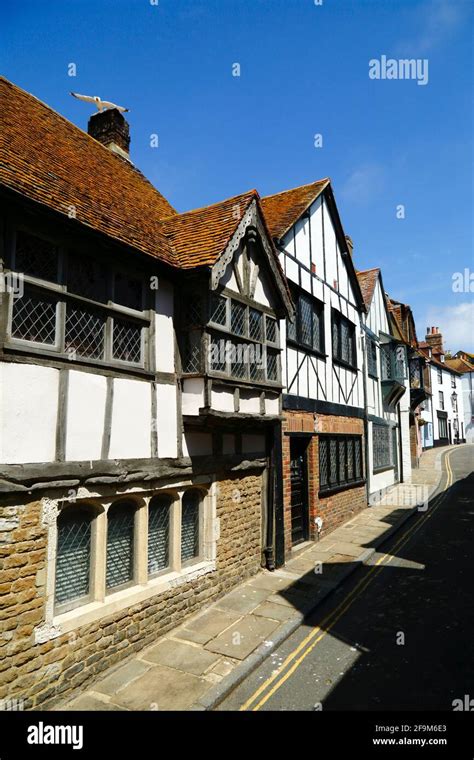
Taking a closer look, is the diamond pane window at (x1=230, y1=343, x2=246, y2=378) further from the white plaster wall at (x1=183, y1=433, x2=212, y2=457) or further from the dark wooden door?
the dark wooden door

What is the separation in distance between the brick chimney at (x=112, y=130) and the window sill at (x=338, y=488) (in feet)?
34.3

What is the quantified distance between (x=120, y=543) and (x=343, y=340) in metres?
10.7

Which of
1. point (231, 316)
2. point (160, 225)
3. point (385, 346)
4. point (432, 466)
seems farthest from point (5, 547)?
point (432, 466)

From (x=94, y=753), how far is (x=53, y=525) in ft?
7.46

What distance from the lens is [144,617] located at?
6.17m

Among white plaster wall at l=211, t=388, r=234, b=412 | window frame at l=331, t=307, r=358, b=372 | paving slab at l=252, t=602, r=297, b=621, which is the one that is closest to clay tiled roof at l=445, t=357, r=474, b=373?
window frame at l=331, t=307, r=358, b=372

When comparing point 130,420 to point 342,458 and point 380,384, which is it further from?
point 380,384

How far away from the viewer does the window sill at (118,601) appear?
4973 millimetres

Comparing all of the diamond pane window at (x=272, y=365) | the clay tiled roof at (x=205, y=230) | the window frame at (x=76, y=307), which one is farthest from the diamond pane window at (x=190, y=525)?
the clay tiled roof at (x=205, y=230)

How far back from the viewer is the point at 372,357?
17984 millimetres

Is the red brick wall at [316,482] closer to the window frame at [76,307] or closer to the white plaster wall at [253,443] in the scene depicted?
the white plaster wall at [253,443]

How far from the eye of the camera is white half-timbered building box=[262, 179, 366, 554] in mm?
10969

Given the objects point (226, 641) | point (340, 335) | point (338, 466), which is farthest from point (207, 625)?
point (340, 335)

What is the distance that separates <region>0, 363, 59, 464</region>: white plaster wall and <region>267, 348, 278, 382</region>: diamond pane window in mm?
4533
